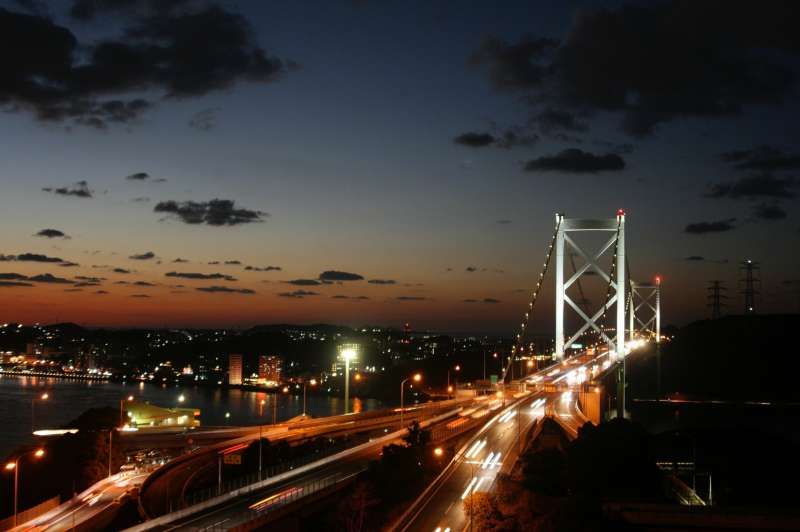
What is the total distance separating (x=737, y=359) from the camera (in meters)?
72.2

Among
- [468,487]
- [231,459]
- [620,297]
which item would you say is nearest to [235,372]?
[620,297]

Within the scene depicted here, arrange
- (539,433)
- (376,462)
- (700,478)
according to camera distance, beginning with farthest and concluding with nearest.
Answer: (700,478)
(539,433)
(376,462)

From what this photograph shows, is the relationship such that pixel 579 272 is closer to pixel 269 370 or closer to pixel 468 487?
pixel 468 487

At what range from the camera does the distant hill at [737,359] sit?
63.3 meters

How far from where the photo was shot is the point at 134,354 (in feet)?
359

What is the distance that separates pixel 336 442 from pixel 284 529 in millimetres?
11078

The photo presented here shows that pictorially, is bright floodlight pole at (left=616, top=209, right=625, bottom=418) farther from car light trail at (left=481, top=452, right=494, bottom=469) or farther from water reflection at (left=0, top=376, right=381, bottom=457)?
water reflection at (left=0, top=376, right=381, bottom=457)

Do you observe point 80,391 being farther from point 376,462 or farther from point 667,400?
point 376,462

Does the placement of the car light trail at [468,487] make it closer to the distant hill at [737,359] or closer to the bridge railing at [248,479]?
the bridge railing at [248,479]

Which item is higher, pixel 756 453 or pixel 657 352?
pixel 657 352

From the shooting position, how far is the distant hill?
63.3 m

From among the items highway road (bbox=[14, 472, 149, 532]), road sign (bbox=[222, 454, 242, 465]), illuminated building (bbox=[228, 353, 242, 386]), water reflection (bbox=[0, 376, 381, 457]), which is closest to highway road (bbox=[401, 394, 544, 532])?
road sign (bbox=[222, 454, 242, 465])

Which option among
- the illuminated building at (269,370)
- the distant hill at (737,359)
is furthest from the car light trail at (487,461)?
the illuminated building at (269,370)

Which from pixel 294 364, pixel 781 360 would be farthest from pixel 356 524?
pixel 294 364
